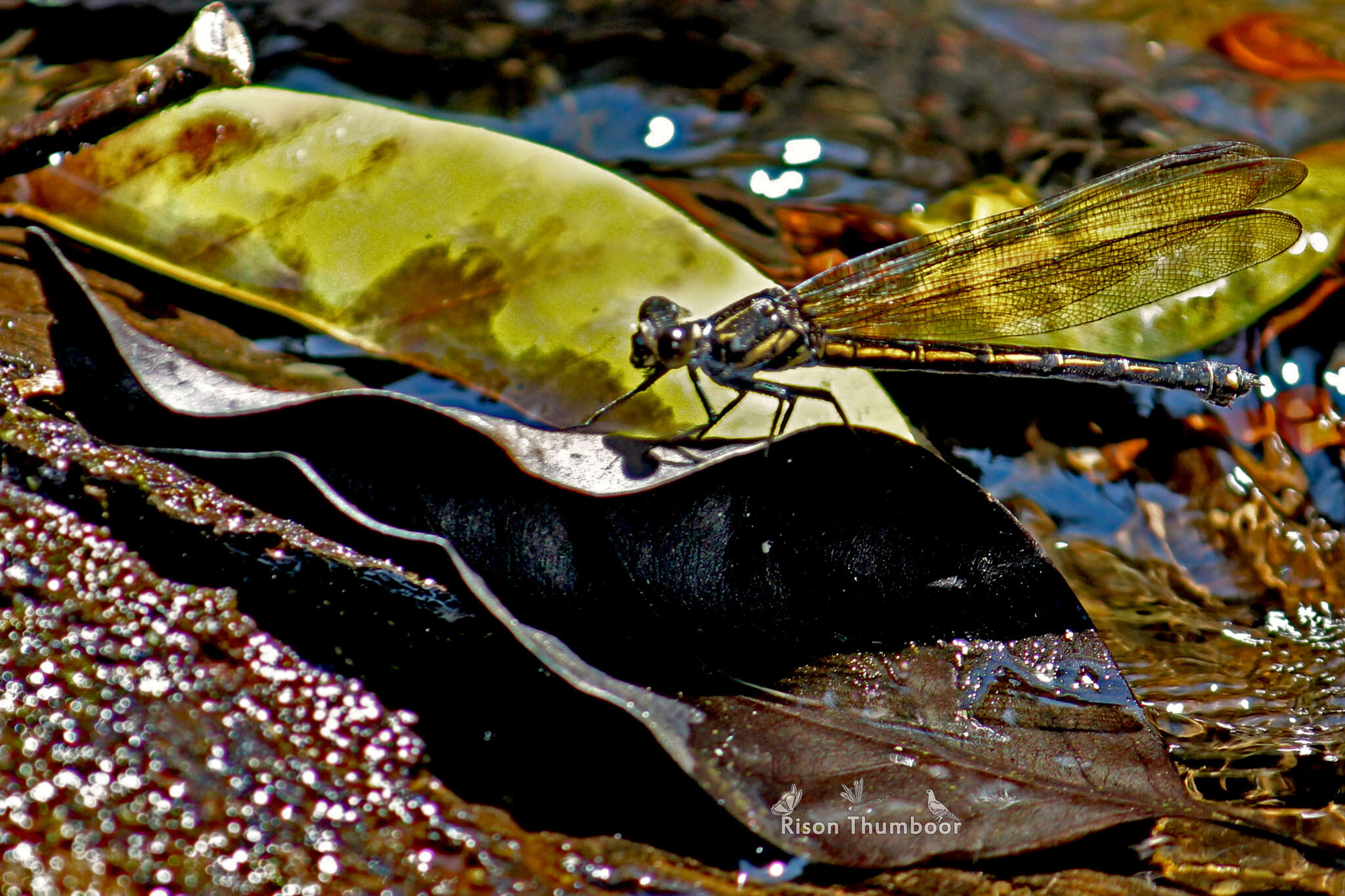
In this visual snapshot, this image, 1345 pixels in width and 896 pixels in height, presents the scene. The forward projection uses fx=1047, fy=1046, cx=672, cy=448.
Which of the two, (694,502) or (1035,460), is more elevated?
(694,502)

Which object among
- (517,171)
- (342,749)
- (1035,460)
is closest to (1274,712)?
(1035,460)

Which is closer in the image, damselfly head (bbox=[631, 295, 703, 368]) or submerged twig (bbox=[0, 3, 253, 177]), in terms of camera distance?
A: submerged twig (bbox=[0, 3, 253, 177])

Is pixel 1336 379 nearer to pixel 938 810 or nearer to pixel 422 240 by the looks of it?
pixel 938 810

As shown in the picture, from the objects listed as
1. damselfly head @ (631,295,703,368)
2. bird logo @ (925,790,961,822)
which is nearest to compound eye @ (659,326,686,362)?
damselfly head @ (631,295,703,368)

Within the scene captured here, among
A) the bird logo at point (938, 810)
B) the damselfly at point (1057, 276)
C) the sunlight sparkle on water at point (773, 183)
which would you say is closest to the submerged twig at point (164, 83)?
the damselfly at point (1057, 276)

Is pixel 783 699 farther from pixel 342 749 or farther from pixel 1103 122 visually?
pixel 1103 122

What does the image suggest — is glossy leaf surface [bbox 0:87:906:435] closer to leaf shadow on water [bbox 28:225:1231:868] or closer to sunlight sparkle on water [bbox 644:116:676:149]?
leaf shadow on water [bbox 28:225:1231:868]

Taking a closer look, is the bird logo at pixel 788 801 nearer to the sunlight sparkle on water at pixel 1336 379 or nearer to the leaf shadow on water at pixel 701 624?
the leaf shadow on water at pixel 701 624
